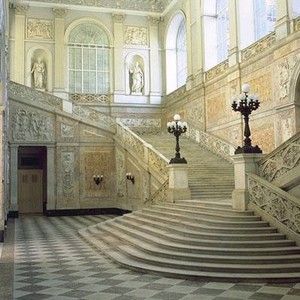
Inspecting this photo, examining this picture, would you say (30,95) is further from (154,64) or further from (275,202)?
(275,202)

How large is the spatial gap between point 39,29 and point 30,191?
833cm

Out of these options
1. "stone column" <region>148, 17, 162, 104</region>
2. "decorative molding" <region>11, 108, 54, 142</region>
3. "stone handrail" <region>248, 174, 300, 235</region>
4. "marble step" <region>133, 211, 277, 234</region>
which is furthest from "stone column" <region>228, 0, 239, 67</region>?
"stone handrail" <region>248, 174, 300, 235</region>

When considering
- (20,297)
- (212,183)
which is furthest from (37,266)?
(212,183)

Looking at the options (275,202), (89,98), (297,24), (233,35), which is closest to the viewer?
(275,202)

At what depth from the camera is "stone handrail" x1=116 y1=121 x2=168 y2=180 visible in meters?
15.2

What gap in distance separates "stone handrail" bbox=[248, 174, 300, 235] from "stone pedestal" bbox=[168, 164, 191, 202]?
12.8ft

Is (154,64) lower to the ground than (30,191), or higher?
higher

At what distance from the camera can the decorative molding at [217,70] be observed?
18.0m

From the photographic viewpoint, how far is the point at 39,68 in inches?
904

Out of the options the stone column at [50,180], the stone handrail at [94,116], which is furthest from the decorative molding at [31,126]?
the stone handrail at [94,116]

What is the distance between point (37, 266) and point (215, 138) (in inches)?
432

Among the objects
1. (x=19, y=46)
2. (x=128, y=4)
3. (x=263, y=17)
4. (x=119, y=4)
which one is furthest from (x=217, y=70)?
(x=19, y=46)

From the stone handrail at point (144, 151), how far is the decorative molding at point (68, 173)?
2.31 meters

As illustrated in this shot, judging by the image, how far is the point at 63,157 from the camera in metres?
19.7
